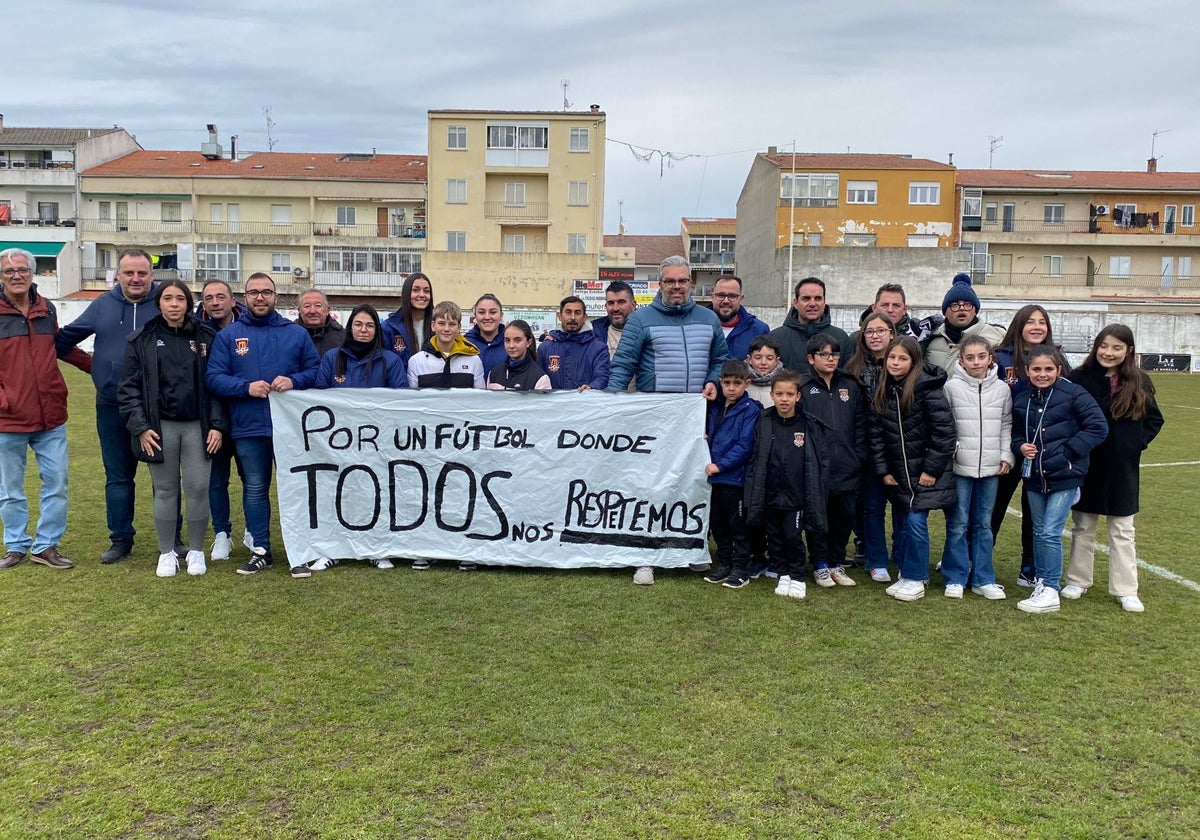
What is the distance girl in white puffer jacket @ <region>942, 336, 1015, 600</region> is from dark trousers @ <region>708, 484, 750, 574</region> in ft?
4.42

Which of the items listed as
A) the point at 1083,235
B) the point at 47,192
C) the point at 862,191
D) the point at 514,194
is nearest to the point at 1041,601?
the point at 514,194

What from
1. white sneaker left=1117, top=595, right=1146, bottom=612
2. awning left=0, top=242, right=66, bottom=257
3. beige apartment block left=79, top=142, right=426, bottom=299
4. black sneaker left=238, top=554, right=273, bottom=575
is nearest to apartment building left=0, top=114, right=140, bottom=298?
awning left=0, top=242, right=66, bottom=257

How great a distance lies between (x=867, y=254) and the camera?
44.2 m

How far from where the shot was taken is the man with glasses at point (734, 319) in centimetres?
681

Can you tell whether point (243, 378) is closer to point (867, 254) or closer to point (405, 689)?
point (405, 689)

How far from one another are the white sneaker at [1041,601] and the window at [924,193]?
161ft

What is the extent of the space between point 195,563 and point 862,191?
49.6 m

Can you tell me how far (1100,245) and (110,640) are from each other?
190 feet

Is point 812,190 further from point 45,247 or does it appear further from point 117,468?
point 117,468

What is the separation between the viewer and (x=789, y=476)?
582 centimetres

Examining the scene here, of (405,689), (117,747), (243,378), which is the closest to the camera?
(117,747)

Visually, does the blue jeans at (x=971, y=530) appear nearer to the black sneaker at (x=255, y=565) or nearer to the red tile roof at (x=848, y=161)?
the black sneaker at (x=255, y=565)

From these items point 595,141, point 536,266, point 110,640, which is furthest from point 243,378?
point 595,141

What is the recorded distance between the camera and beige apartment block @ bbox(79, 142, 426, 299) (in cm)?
5100
